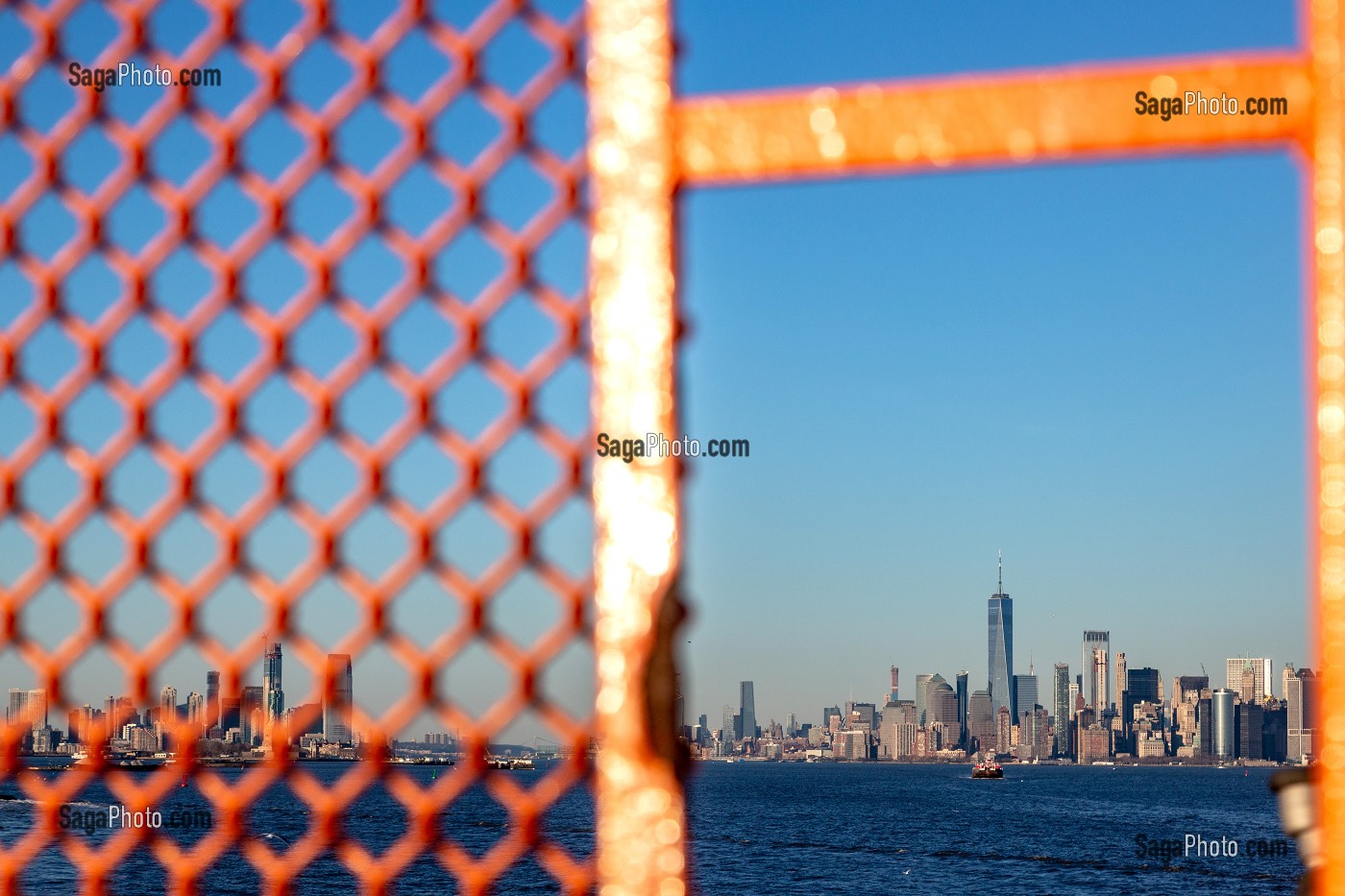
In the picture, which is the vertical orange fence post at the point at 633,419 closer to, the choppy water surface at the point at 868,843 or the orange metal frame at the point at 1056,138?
the orange metal frame at the point at 1056,138

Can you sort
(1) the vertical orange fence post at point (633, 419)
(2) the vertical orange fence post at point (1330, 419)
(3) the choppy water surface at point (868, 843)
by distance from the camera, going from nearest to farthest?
(2) the vertical orange fence post at point (1330, 419), (1) the vertical orange fence post at point (633, 419), (3) the choppy water surface at point (868, 843)

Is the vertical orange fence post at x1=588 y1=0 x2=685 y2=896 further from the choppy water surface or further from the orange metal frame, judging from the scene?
the choppy water surface

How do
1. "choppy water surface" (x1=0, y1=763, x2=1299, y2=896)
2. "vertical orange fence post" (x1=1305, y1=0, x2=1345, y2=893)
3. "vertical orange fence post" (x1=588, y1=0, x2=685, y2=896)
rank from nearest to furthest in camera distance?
"vertical orange fence post" (x1=1305, y1=0, x2=1345, y2=893) < "vertical orange fence post" (x1=588, y1=0, x2=685, y2=896) < "choppy water surface" (x1=0, y1=763, x2=1299, y2=896)

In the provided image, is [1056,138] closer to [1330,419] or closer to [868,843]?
[1330,419]

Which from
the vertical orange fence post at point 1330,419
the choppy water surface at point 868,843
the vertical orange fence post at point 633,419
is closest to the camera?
the vertical orange fence post at point 1330,419

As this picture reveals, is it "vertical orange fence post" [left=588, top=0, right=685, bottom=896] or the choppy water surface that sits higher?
"vertical orange fence post" [left=588, top=0, right=685, bottom=896]

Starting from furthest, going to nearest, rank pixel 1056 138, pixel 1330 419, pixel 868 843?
pixel 868 843 < pixel 1056 138 < pixel 1330 419

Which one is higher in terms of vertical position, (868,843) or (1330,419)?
(1330,419)

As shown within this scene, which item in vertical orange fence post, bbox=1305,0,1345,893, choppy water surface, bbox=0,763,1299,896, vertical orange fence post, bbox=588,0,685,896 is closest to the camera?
vertical orange fence post, bbox=1305,0,1345,893

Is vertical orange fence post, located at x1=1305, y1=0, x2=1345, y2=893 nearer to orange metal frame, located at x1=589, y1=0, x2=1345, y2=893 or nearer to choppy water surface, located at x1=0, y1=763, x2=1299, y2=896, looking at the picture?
orange metal frame, located at x1=589, y1=0, x2=1345, y2=893

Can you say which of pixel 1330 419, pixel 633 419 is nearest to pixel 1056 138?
pixel 1330 419

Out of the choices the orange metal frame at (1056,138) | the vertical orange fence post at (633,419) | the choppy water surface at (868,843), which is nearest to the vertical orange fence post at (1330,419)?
the orange metal frame at (1056,138)

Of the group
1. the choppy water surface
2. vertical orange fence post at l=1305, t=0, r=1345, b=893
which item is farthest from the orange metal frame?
the choppy water surface

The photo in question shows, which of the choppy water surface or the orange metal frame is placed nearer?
the orange metal frame
